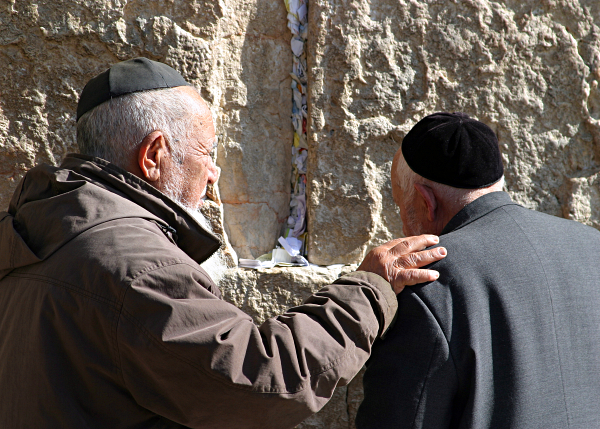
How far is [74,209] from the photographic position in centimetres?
Answer: 126

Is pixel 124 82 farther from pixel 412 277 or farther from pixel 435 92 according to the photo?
pixel 435 92

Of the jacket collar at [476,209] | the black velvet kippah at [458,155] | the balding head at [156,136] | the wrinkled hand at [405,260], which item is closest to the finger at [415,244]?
the wrinkled hand at [405,260]

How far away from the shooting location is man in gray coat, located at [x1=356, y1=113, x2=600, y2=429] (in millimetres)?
1274

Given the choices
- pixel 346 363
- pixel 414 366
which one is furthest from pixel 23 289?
pixel 414 366

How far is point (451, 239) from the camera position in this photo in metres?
1.40

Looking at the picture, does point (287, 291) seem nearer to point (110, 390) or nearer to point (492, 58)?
point (110, 390)

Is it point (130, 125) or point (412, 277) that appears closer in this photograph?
point (412, 277)

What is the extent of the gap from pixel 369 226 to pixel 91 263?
1.43 m

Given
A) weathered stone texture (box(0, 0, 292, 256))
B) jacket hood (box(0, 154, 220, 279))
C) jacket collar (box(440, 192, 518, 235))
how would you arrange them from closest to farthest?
jacket hood (box(0, 154, 220, 279)) < jacket collar (box(440, 192, 518, 235)) < weathered stone texture (box(0, 0, 292, 256))

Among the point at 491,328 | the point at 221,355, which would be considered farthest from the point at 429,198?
the point at 221,355

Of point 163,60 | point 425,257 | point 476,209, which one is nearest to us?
point 425,257

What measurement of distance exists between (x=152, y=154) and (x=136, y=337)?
0.62 metres

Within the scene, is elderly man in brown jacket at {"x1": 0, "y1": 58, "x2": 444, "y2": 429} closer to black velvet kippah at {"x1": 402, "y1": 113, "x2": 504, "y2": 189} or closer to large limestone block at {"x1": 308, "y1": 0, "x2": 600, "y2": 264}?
black velvet kippah at {"x1": 402, "y1": 113, "x2": 504, "y2": 189}

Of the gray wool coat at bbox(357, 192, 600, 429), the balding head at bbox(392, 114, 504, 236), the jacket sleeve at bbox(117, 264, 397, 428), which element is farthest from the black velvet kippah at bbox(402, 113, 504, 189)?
the jacket sleeve at bbox(117, 264, 397, 428)
